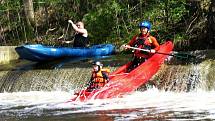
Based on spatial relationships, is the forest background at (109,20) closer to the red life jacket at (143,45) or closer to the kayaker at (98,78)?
the red life jacket at (143,45)

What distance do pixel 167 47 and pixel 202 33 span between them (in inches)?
169

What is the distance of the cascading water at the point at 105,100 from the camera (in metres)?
8.55

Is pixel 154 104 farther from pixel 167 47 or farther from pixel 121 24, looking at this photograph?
pixel 121 24

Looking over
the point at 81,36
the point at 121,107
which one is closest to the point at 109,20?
the point at 81,36

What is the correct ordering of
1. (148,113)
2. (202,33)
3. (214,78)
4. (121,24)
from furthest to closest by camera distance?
(121,24)
(202,33)
(214,78)
(148,113)

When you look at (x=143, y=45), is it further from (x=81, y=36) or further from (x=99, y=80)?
(x=81, y=36)

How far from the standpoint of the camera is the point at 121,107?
9289 millimetres

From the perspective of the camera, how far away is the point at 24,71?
13695 millimetres

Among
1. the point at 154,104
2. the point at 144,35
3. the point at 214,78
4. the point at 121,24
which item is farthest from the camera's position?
the point at 121,24

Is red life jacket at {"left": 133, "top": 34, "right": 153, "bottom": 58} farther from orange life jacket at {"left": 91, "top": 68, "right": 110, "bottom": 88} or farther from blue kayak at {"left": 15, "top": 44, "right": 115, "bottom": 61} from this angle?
blue kayak at {"left": 15, "top": 44, "right": 115, "bottom": 61}

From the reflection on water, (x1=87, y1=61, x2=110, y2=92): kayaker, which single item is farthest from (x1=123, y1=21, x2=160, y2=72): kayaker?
(x1=87, y1=61, x2=110, y2=92): kayaker

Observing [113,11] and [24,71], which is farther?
[113,11]

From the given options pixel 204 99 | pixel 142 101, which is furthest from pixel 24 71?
pixel 204 99

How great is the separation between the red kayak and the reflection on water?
17cm
